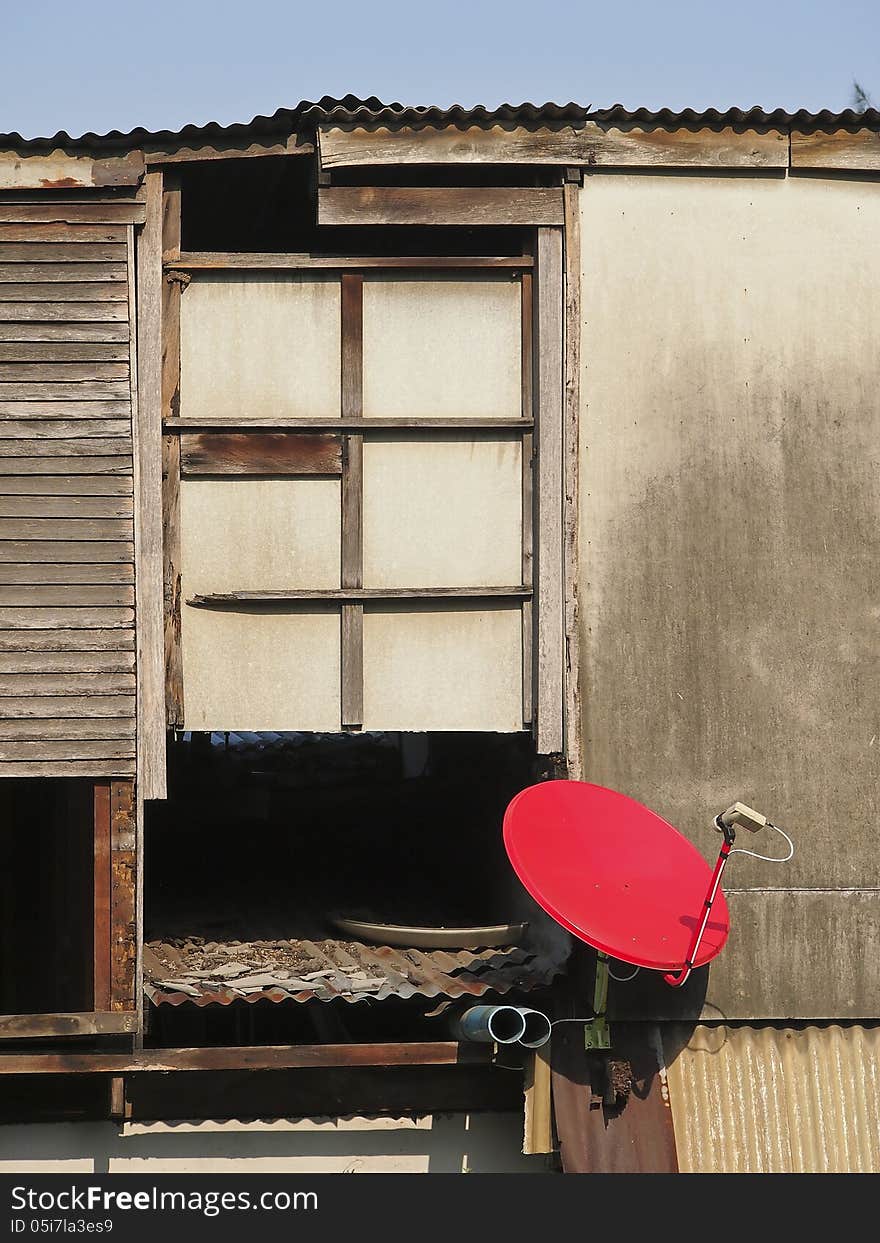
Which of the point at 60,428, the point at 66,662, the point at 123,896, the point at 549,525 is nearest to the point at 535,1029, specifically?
the point at 123,896

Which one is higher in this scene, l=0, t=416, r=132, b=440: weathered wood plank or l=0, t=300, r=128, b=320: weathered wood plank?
l=0, t=300, r=128, b=320: weathered wood plank

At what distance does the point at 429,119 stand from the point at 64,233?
2.41 meters

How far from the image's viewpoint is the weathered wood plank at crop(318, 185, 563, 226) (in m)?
7.86

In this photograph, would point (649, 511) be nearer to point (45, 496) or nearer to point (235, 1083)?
point (45, 496)

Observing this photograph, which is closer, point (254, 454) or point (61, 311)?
point (61, 311)

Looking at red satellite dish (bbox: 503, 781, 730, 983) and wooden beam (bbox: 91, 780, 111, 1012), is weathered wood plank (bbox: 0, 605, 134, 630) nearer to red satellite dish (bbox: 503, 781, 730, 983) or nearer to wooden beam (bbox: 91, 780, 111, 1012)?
wooden beam (bbox: 91, 780, 111, 1012)

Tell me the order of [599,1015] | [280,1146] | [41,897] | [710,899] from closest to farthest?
[710,899] → [599,1015] → [280,1146] → [41,897]

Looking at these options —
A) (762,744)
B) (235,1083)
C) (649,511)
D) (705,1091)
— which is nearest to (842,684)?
(762,744)

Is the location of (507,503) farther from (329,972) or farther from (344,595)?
(329,972)

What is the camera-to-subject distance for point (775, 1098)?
7.59m

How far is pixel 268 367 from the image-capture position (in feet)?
25.8

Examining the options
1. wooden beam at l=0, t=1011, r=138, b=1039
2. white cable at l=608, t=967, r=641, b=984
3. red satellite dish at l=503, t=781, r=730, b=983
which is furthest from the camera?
white cable at l=608, t=967, r=641, b=984

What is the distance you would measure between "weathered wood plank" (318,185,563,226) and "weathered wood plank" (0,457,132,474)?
209 centimetres

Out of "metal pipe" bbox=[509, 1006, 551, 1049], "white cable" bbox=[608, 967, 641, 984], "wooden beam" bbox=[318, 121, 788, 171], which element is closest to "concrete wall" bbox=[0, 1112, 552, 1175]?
"metal pipe" bbox=[509, 1006, 551, 1049]
